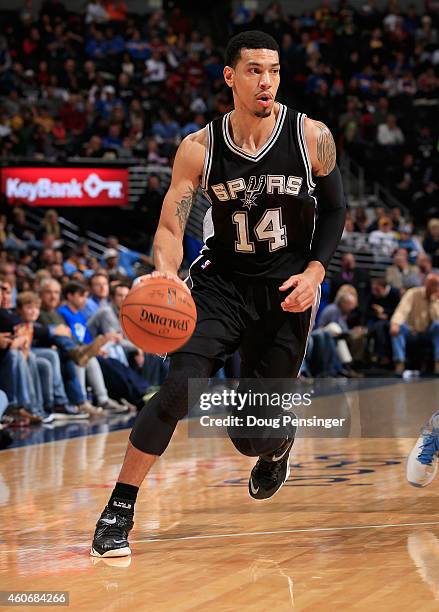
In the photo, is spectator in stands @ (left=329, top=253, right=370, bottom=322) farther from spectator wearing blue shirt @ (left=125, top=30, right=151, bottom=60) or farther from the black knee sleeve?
the black knee sleeve

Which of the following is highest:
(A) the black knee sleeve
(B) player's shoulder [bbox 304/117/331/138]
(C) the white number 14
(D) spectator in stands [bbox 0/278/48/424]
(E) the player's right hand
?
(B) player's shoulder [bbox 304/117/331/138]

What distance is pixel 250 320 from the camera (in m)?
5.02

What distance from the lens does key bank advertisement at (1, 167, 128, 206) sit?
1686cm

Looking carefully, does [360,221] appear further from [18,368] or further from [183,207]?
[183,207]

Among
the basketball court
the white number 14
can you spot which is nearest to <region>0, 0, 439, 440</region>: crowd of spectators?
the basketball court

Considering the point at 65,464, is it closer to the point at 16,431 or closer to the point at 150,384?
the point at 16,431

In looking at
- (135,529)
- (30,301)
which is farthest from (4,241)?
(135,529)

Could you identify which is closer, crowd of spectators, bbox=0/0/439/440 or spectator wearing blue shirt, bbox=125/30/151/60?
crowd of spectators, bbox=0/0/439/440

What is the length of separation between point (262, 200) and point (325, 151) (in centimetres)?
38

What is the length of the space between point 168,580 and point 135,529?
1.09m

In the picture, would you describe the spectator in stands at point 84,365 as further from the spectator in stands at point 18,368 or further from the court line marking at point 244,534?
the court line marking at point 244,534

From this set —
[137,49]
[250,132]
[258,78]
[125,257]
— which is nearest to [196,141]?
[250,132]

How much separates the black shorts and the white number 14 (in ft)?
0.52

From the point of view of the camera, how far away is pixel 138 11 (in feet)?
80.9
